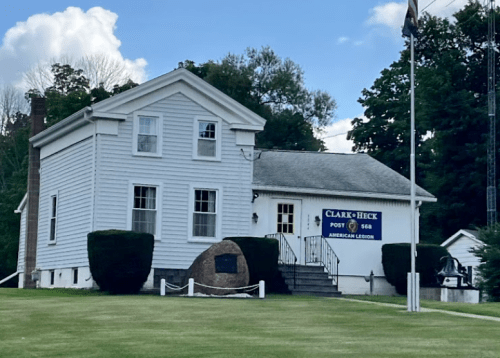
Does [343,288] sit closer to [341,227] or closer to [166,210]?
[341,227]

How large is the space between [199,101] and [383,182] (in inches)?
325

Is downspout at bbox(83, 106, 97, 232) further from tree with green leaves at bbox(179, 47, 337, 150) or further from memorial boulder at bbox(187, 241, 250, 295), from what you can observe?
tree with green leaves at bbox(179, 47, 337, 150)

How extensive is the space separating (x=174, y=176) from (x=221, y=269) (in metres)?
5.16

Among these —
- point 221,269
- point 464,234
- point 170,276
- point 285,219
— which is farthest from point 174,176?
point 464,234

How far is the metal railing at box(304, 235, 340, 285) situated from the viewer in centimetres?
3488

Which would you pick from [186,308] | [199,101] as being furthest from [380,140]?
[186,308]

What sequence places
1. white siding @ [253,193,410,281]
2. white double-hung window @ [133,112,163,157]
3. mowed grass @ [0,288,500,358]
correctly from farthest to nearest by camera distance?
white siding @ [253,193,410,281], white double-hung window @ [133,112,163,157], mowed grass @ [0,288,500,358]

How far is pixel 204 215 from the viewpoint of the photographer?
111 feet

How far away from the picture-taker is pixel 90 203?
32469 mm

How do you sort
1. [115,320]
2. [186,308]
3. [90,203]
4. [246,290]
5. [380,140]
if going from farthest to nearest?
1. [380,140]
2. [90,203]
3. [246,290]
4. [186,308]
5. [115,320]

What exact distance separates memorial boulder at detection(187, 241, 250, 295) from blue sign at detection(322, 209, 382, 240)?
661cm

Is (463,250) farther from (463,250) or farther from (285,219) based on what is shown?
(285,219)

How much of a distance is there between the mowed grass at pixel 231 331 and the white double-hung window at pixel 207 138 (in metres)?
10.3

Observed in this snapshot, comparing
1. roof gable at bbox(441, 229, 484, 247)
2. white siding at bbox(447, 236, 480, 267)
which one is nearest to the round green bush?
roof gable at bbox(441, 229, 484, 247)
